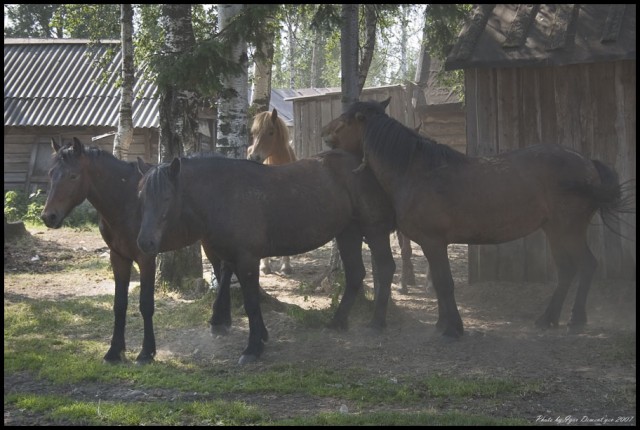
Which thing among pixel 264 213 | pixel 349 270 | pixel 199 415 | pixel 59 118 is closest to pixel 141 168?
pixel 264 213

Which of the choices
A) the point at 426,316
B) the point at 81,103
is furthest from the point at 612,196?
the point at 81,103

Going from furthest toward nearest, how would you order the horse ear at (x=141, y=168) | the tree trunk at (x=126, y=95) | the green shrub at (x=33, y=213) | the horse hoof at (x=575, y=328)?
the green shrub at (x=33, y=213) → the tree trunk at (x=126, y=95) → the horse hoof at (x=575, y=328) → the horse ear at (x=141, y=168)

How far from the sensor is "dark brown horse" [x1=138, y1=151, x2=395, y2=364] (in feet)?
24.6

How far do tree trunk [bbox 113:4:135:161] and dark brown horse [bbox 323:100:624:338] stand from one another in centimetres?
801

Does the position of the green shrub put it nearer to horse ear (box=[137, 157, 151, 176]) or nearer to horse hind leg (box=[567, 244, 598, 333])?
horse ear (box=[137, 157, 151, 176])

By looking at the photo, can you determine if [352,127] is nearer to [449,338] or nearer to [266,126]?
[449,338]

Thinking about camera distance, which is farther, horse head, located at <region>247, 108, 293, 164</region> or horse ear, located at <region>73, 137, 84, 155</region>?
horse head, located at <region>247, 108, 293, 164</region>

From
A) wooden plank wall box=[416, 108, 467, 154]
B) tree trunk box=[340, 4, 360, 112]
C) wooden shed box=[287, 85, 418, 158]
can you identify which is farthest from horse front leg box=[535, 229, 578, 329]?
wooden shed box=[287, 85, 418, 158]

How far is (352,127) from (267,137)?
3.07 m

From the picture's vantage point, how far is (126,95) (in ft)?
50.2

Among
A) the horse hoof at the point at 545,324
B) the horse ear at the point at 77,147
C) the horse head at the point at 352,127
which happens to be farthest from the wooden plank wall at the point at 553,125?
the horse ear at the point at 77,147

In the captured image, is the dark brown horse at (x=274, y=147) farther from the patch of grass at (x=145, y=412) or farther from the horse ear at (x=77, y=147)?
the patch of grass at (x=145, y=412)

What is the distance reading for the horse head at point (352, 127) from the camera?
8.66 m

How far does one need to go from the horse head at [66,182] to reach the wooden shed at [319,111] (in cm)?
1908
